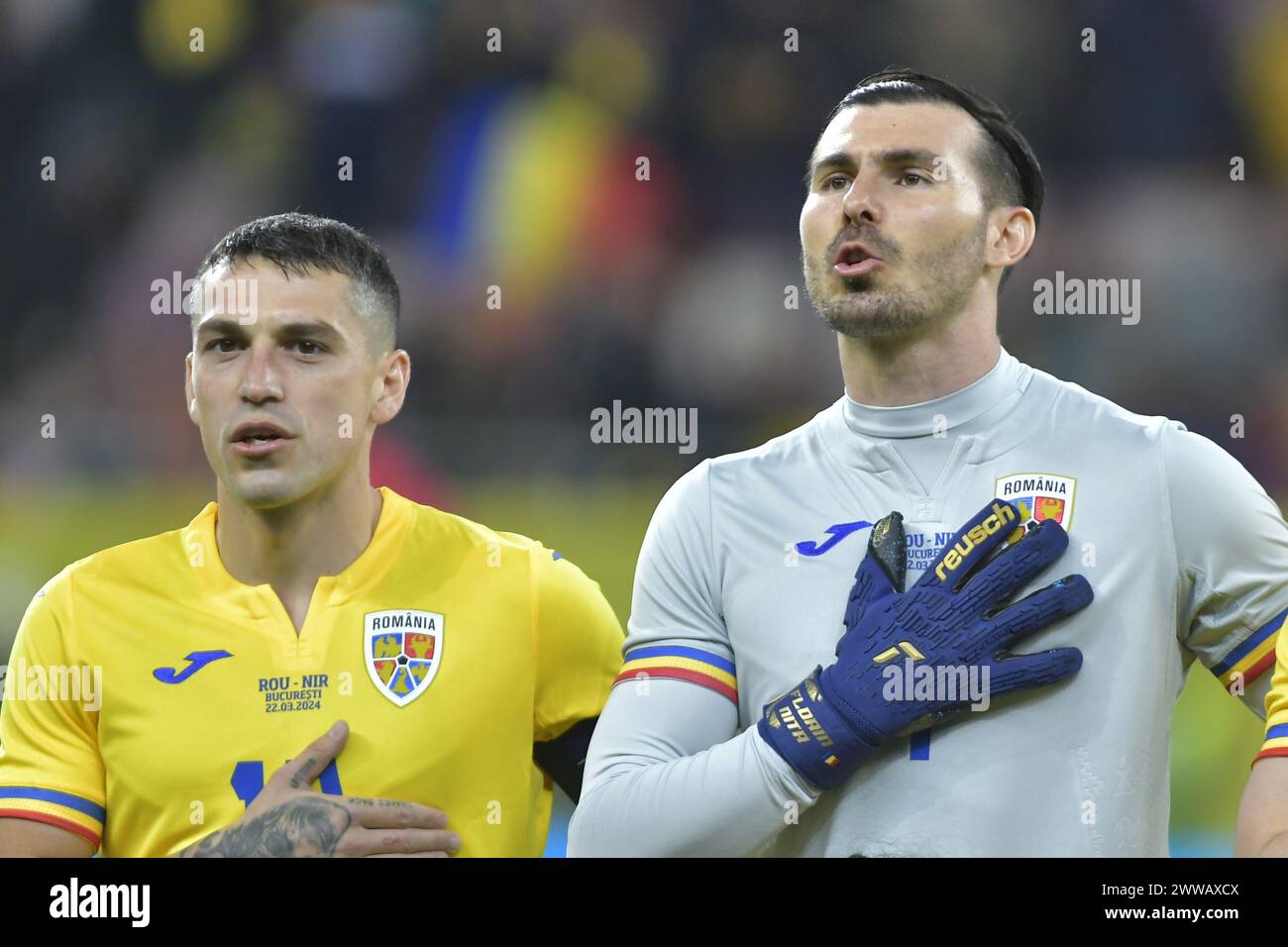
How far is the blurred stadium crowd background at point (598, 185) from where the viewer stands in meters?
6.28

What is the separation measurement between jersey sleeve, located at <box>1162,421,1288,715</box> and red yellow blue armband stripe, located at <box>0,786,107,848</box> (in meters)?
1.88

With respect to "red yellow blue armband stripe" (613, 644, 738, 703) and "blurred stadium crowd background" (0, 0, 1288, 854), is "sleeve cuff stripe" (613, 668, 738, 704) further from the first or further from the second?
"blurred stadium crowd background" (0, 0, 1288, 854)

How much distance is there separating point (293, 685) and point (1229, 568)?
1602 mm

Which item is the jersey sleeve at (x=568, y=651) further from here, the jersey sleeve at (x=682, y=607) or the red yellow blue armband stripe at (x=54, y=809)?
the red yellow blue armband stripe at (x=54, y=809)

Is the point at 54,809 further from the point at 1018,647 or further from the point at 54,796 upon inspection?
the point at 1018,647

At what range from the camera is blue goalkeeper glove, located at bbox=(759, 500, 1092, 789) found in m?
2.62

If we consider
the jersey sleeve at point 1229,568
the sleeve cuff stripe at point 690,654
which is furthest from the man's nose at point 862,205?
the sleeve cuff stripe at point 690,654

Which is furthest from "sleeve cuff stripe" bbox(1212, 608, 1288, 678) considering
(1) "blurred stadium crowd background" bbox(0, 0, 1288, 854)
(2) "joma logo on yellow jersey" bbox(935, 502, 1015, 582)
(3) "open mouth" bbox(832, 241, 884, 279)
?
(1) "blurred stadium crowd background" bbox(0, 0, 1288, 854)

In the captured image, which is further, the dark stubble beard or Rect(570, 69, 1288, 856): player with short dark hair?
the dark stubble beard

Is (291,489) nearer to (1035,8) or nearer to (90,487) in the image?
(90,487)

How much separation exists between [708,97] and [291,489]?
182 inches

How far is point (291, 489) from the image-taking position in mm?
3027

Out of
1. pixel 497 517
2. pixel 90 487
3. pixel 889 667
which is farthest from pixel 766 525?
pixel 90 487

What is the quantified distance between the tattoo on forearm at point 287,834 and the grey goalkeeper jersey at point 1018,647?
0.40 m
